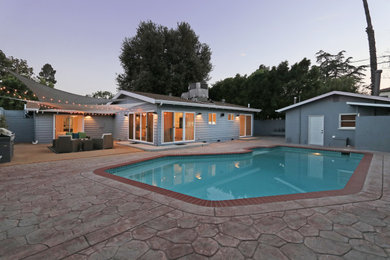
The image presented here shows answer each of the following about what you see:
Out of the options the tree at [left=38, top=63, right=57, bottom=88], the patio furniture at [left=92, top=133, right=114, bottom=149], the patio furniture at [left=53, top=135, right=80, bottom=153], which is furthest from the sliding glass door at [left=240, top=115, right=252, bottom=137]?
the tree at [left=38, top=63, right=57, bottom=88]

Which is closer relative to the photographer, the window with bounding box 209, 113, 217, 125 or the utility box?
the utility box

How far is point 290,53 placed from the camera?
19031 mm

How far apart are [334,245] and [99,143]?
350 inches

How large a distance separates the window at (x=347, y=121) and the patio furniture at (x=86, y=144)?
1279 cm

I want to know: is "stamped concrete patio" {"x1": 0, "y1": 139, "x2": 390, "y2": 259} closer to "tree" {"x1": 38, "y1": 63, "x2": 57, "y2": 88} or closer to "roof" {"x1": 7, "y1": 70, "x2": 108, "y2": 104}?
"roof" {"x1": 7, "y1": 70, "x2": 108, "y2": 104}

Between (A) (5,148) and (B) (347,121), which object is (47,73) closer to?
(A) (5,148)

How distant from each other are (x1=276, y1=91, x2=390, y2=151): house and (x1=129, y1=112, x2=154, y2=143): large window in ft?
28.7

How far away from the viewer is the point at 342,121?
1042 cm

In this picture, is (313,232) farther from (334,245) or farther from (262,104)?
(262,104)

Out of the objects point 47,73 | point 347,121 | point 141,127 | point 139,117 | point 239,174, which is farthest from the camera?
point 47,73

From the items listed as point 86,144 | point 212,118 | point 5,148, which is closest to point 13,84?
point 86,144

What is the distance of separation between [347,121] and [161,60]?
16.2 m

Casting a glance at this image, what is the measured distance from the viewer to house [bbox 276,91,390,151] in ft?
28.7

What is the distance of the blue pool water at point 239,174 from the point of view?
15.0 feet
